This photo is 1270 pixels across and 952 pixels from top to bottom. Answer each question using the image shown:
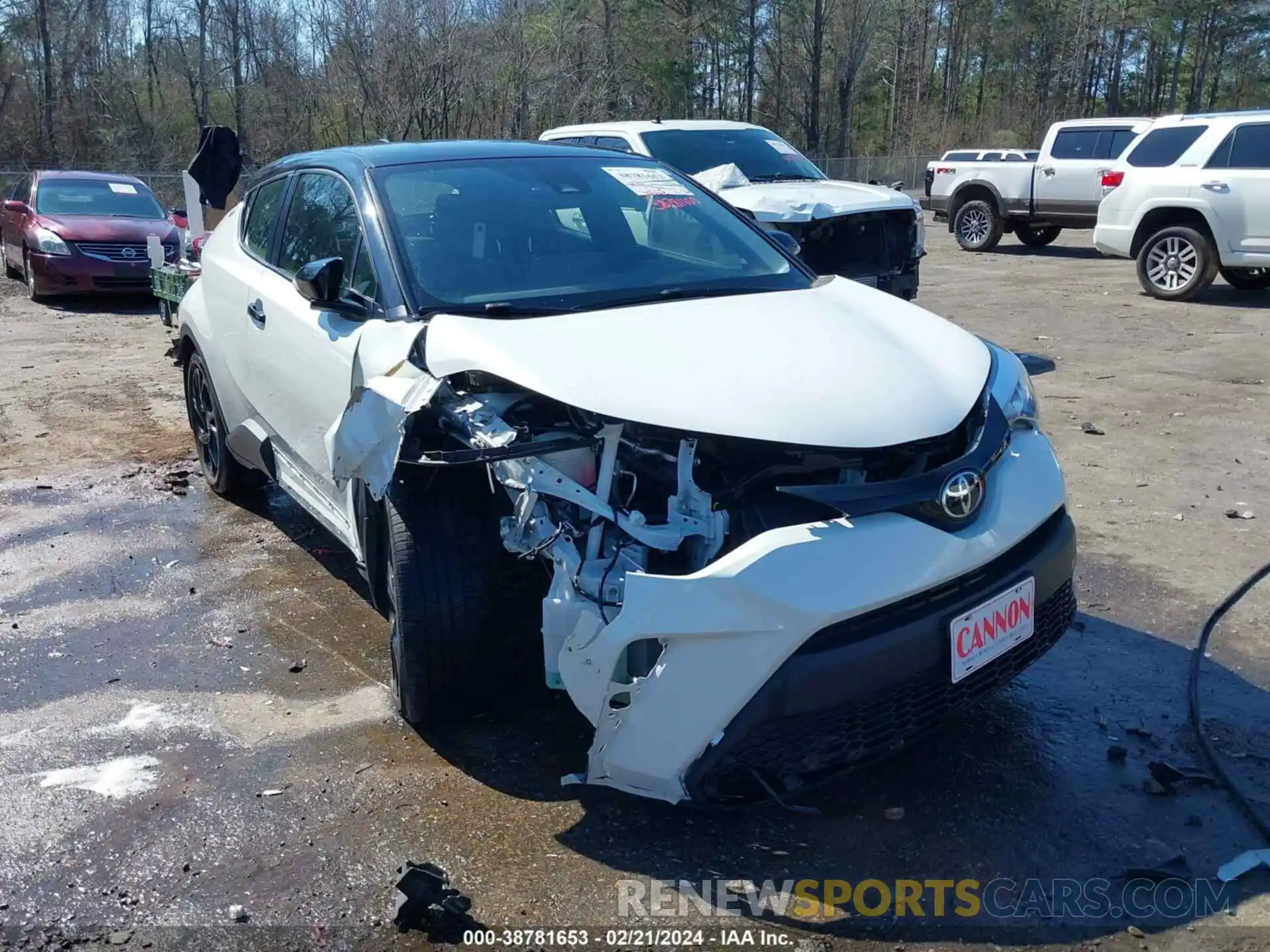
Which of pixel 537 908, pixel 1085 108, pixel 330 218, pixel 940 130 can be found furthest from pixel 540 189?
pixel 1085 108

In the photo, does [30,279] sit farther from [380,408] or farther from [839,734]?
[839,734]

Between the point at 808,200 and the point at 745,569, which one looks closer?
the point at 745,569

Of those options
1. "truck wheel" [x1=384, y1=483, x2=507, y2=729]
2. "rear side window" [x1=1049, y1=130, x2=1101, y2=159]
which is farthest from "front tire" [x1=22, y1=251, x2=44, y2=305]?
"rear side window" [x1=1049, y1=130, x2=1101, y2=159]

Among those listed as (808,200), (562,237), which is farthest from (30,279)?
(562,237)

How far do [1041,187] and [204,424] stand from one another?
608 inches

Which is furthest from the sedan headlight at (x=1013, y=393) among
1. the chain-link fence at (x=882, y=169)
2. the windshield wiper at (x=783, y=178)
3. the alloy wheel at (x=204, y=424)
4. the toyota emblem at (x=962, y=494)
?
the chain-link fence at (x=882, y=169)

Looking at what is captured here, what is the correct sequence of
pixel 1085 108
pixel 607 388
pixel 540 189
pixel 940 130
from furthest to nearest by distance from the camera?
pixel 1085 108 → pixel 940 130 → pixel 540 189 → pixel 607 388

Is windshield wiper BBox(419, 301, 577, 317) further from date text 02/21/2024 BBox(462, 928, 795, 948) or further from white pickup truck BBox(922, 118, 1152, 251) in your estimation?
white pickup truck BBox(922, 118, 1152, 251)

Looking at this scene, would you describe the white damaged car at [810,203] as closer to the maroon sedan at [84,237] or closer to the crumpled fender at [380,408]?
the crumpled fender at [380,408]

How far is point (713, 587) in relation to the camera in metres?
2.62

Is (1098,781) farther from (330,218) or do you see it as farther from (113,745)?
(330,218)

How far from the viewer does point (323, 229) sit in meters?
4.39

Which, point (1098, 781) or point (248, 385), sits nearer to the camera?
point (1098, 781)

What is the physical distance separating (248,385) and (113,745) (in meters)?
1.74
